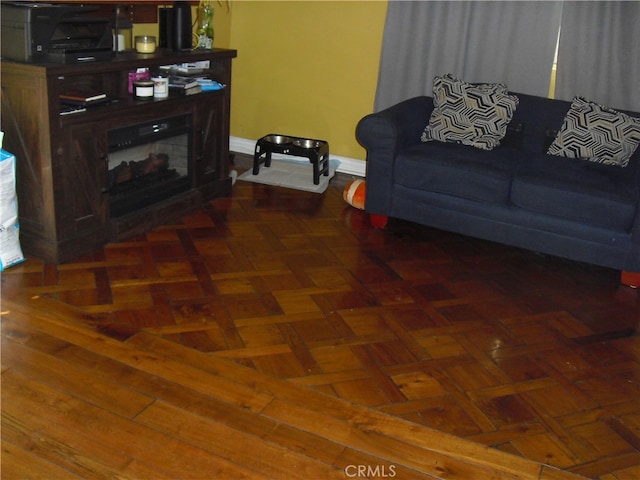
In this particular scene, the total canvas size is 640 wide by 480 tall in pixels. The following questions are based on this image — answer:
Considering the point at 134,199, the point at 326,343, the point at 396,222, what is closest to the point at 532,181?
the point at 396,222

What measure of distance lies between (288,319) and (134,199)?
1.19 metres

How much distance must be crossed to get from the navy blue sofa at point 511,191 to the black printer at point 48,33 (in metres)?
1.43

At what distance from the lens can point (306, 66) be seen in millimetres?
4918

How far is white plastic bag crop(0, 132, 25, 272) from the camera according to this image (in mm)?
2896

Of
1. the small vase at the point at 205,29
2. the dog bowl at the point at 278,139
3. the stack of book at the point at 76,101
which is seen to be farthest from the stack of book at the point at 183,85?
the dog bowl at the point at 278,139

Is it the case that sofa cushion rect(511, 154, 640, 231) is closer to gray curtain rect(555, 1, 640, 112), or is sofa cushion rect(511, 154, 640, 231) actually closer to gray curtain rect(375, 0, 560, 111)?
gray curtain rect(555, 1, 640, 112)

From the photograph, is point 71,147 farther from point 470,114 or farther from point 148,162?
point 470,114

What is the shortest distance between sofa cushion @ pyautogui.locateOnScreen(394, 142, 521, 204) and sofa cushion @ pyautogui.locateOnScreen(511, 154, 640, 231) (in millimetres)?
83

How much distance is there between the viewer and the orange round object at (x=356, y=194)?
4.06 meters

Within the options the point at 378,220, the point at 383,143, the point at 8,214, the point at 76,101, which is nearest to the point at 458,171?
the point at 383,143

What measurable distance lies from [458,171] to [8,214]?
84.1 inches

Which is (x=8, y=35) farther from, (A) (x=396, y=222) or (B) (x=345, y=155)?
(B) (x=345, y=155)

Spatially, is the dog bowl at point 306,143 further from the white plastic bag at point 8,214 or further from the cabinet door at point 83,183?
the white plastic bag at point 8,214

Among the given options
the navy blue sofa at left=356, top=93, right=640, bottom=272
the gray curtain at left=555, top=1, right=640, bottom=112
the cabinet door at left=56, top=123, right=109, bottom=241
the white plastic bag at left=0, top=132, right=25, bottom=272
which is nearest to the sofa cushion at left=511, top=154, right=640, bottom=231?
the navy blue sofa at left=356, top=93, right=640, bottom=272
